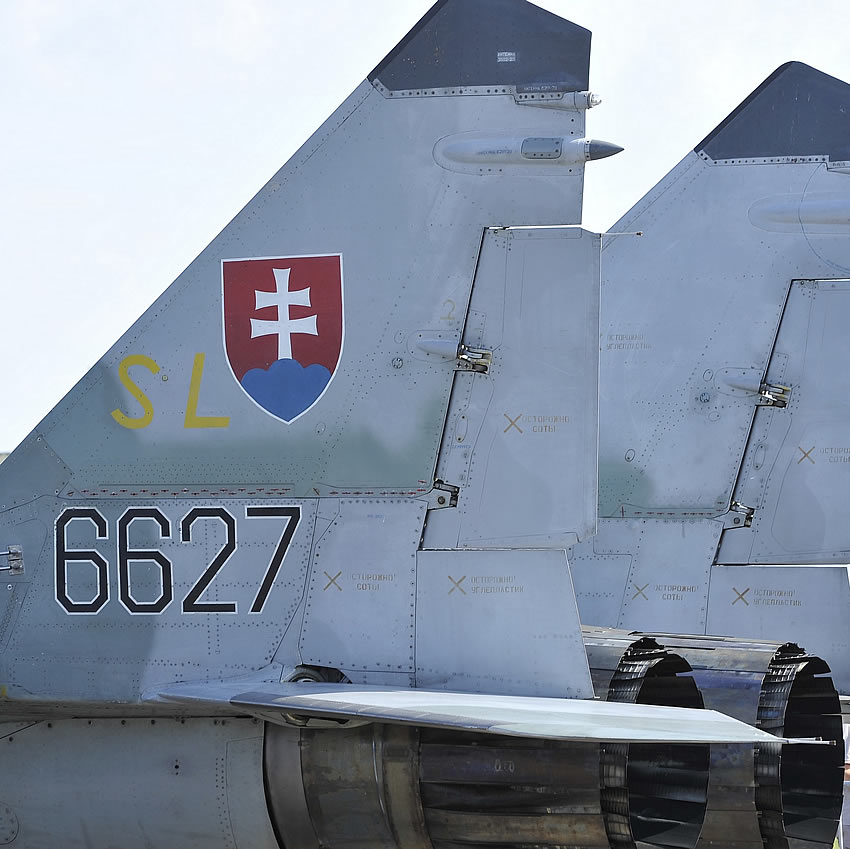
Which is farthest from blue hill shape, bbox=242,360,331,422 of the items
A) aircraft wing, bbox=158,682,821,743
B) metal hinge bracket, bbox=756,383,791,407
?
metal hinge bracket, bbox=756,383,791,407

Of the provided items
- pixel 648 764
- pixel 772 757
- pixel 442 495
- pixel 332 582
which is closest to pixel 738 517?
pixel 772 757

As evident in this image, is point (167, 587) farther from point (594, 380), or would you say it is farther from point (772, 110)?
point (772, 110)

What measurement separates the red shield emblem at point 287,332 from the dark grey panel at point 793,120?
3.87 metres

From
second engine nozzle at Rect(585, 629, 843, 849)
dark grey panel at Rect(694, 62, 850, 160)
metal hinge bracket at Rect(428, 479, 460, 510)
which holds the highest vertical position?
dark grey panel at Rect(694, 62, 850, 160)

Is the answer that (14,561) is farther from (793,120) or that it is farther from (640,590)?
(793,120)

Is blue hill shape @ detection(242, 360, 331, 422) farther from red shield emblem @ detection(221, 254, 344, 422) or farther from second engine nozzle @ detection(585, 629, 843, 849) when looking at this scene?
second engine nozzle @ detection(585, 629, 843, 849)

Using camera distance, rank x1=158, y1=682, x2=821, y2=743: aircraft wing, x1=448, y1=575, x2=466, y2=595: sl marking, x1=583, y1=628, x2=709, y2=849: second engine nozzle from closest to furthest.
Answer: x1=158, y1=682, x2=821, y2=743: aircraft wing, x1=583, y1=628, x2=709, y2=849: second engine nozzle, x1=448, y1=575, x2=466, y2=595: sl marking

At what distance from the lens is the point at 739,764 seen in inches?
201

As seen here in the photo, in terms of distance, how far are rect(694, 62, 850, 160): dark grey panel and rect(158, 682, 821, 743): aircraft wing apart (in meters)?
4.75

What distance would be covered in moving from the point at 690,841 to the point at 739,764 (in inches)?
19.5

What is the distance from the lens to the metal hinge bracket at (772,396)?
25.9ft

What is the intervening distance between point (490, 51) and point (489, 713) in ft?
9.51

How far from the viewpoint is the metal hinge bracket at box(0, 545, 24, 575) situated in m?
5.23

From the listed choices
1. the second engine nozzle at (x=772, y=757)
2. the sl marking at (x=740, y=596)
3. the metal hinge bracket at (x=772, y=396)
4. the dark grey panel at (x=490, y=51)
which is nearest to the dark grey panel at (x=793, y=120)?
the metal hinge bracket at (x=772, y=396)
